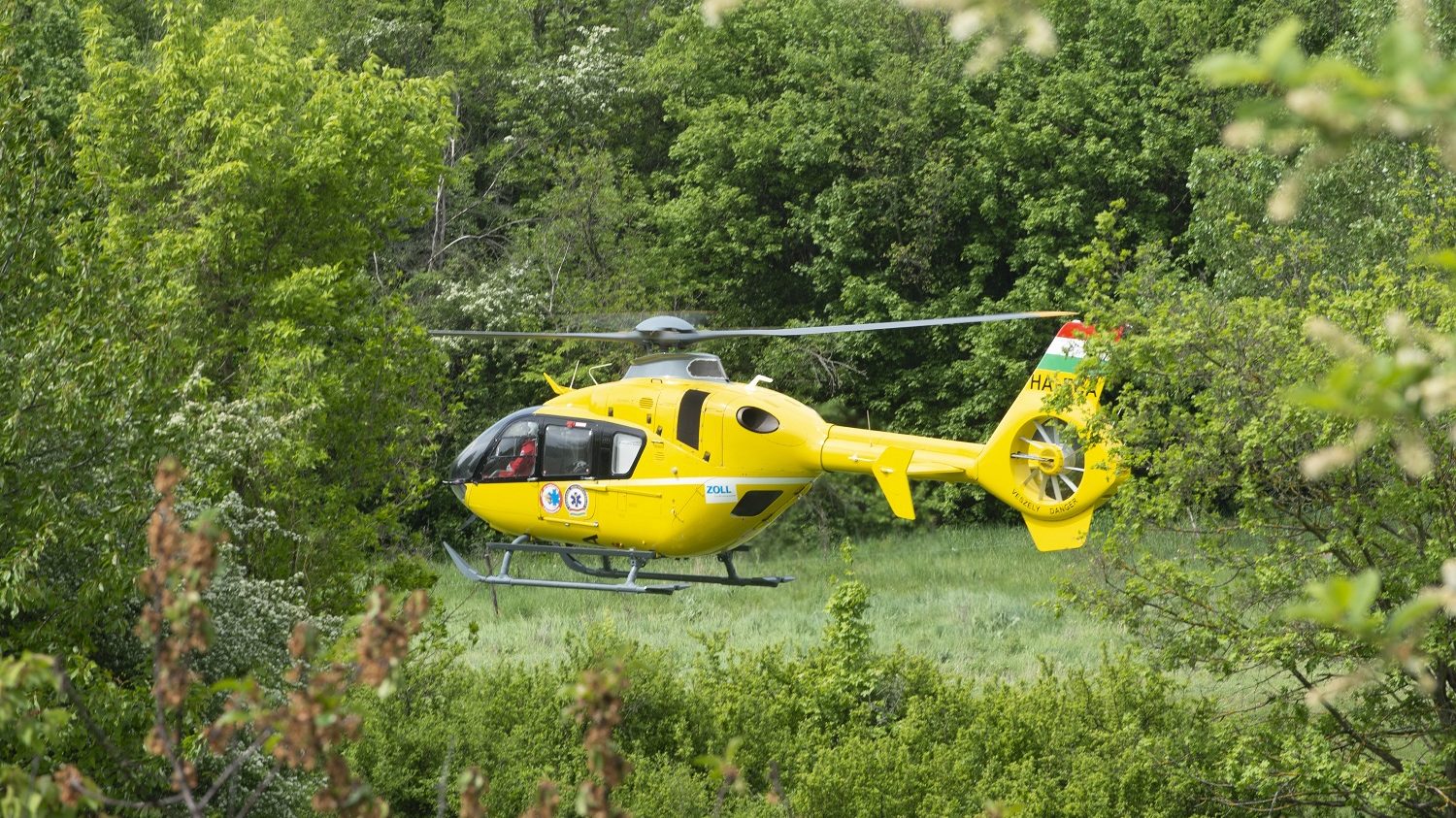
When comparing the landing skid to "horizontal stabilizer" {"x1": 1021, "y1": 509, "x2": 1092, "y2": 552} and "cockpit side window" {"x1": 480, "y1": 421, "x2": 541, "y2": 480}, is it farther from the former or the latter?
"horizontal stabilizer" {"x1": 1021, "y1": 509, "x2": 1092, "y2": 552}

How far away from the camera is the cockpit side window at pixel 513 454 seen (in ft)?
52.4

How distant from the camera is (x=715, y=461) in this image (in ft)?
49.2

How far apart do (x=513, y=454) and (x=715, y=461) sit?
230 centimetres

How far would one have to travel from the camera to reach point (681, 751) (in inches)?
781

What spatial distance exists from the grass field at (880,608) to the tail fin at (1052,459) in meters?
10.9

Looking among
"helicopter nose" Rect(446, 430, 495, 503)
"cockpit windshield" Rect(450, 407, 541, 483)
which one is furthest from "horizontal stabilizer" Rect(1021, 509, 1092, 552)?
"helicopter nose" Rect(446, 430, 495, 503)

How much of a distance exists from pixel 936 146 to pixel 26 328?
2827cm

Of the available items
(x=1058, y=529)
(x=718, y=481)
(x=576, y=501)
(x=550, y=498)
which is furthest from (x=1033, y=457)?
(x=550, y=498)

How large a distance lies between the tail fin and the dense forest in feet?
1.10

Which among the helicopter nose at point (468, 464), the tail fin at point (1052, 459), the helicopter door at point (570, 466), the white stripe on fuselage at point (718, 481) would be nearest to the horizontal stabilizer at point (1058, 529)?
the tail fin at point (1052, 459)

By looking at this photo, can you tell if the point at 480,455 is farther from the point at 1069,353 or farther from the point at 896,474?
the point at 1069,353

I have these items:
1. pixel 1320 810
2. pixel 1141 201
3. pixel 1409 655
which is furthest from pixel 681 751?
pixel 1141 201

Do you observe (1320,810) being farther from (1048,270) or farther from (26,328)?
(1048,270)

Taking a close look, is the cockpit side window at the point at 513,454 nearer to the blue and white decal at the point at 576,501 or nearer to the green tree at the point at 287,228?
the blue and white decal at the point at 576,501
